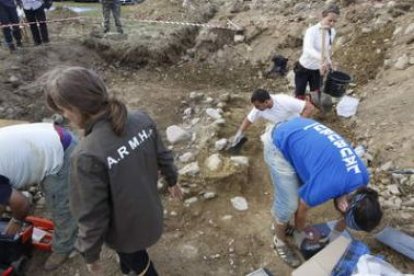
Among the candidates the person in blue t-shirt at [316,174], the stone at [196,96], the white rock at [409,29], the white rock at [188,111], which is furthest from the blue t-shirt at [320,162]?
the white rock at [409,29]

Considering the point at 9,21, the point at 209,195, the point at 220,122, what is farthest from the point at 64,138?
the point at 9,21

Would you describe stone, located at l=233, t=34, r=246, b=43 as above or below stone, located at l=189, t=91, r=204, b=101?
above

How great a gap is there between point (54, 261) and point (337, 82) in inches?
150

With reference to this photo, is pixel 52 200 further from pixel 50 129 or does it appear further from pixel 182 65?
pixel 182 65

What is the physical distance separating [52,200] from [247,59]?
5054 mm

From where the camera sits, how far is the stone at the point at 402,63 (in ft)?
18.9

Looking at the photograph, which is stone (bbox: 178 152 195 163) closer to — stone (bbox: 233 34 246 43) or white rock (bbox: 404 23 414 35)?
stone (bbox: 233 34 246 43)

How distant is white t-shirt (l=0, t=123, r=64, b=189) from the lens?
2.80m

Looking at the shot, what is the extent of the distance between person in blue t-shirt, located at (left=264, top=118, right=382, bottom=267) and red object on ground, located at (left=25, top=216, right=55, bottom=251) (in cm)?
193

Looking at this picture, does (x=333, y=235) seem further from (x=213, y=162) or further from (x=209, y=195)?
(x=213, y=162)

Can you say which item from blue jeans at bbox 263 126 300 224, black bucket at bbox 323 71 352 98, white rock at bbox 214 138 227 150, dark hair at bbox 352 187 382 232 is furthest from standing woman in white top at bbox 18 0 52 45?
dark hair at bbox 352 187 382 232

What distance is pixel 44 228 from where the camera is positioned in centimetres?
370

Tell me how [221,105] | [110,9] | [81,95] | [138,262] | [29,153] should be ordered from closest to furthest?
1. [81,95]
2. [138,262]
3. [29,153]
4. [221,105]
5. [110,9]

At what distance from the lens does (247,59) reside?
7434 mm
